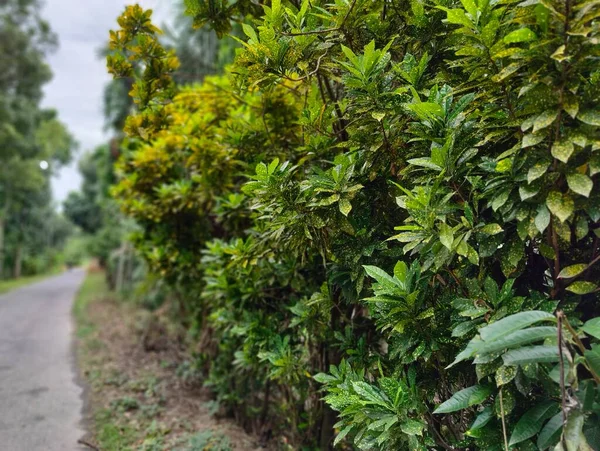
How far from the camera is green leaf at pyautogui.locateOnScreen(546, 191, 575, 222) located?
1.32 metres

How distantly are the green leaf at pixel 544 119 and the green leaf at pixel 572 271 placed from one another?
0.52 metres

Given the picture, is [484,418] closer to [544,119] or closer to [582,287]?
[582,287]

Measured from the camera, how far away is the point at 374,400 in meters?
1.68

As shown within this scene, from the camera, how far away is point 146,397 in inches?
192

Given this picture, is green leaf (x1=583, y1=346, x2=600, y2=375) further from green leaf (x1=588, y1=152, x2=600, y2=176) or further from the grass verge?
the grass verge

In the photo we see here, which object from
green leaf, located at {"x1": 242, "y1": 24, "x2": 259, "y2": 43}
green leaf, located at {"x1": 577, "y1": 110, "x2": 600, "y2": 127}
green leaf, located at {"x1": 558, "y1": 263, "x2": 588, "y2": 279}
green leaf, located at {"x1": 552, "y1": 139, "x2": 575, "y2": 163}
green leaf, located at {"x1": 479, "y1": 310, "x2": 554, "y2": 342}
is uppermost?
green leaf, located at {"x1": 242, "y1": 24, "x2": 259, "y2": 43}

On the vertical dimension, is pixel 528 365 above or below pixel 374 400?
above

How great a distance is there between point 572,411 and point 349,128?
1.48m

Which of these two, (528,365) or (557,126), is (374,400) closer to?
(528,365)

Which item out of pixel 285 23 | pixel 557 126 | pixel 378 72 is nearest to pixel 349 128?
pixel 378 72

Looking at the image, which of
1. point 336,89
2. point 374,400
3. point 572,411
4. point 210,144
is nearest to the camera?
point 572,411

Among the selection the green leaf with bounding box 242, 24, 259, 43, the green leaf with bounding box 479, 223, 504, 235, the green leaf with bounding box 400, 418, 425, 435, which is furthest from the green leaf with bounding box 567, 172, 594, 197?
the green leaf with bounding box 242, 24, 259, 43

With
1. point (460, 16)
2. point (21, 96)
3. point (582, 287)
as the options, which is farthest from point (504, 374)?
point (21, 96)

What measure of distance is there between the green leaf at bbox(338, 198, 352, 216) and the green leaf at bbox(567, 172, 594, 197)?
0.83m
